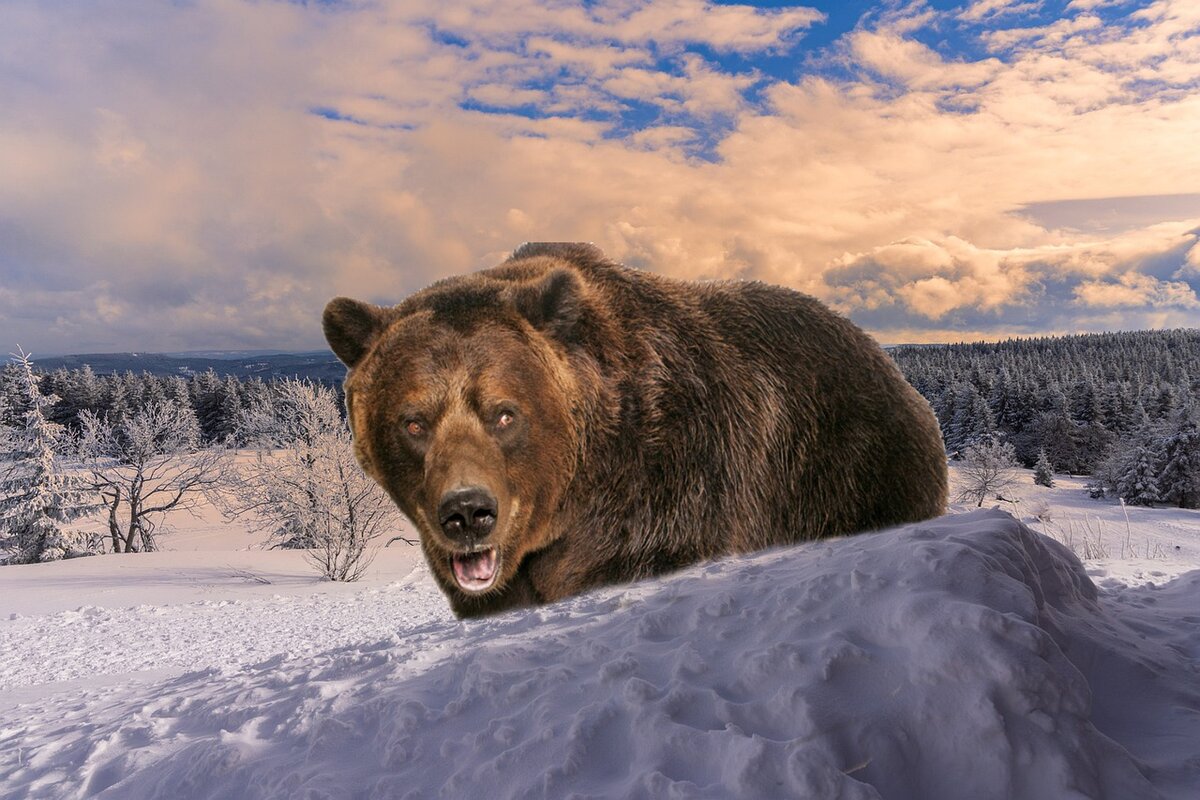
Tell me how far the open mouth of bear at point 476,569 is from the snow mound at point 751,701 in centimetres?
58

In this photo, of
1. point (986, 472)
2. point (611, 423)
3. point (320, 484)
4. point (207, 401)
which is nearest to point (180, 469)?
point (207, 401)

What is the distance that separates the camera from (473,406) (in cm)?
481

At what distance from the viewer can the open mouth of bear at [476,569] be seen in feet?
15.6

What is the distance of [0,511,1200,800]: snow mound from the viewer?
10.5 ft

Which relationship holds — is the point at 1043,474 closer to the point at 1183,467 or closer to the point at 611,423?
the point at 1183,467

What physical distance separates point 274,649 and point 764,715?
11352 mm

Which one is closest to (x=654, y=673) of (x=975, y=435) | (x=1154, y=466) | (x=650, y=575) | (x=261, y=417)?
(x=650, y=575)

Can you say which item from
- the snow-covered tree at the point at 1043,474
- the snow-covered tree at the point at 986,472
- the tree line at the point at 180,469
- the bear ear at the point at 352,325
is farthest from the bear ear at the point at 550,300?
the snow-covered tree at the point at 1043,474

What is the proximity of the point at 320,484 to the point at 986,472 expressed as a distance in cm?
4076

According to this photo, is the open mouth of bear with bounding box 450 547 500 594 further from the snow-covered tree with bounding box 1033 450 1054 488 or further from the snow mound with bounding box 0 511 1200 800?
the snow-covered tree with bounding box 1033 450 1054 488

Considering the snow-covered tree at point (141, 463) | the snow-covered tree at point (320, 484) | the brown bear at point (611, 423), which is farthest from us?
the snow-covered tree at point (141, 463)

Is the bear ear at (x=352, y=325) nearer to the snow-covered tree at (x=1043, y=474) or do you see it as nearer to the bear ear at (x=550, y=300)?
the bear ear at (x=550, y=300)

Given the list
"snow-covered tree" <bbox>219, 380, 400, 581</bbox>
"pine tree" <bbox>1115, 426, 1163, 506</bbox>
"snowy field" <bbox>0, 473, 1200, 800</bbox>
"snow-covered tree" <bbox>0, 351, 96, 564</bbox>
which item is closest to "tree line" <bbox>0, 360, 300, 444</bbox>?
"snow-covered tree" <bbox>0, 351, 96, 564</bbox>

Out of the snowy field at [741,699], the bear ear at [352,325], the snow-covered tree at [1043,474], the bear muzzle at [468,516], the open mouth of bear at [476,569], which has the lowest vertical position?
the snow-covered tree at [1043,474]
